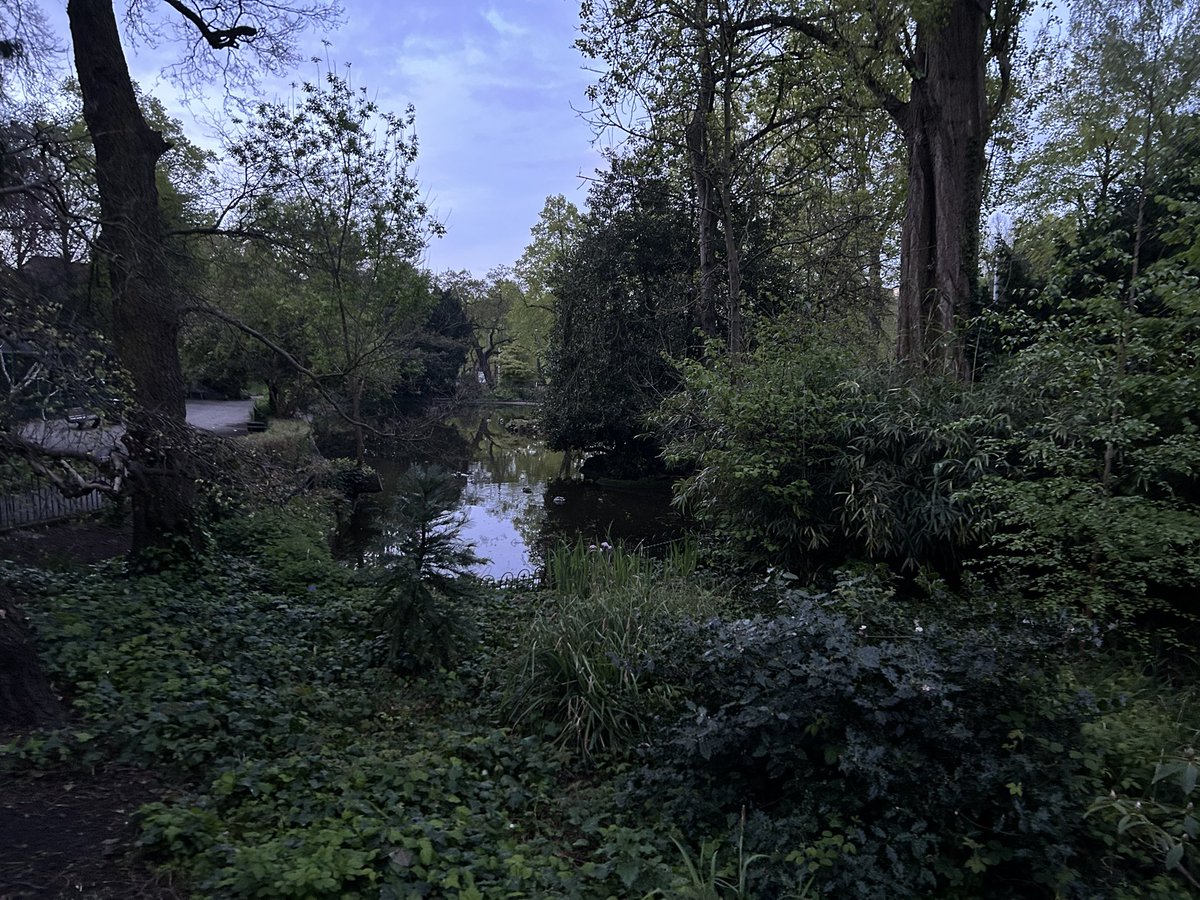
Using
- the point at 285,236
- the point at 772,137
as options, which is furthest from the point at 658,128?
the point at 285,236

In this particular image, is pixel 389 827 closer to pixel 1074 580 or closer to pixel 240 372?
pixel 1074 580

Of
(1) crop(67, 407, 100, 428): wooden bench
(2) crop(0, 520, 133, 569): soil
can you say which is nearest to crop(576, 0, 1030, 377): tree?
(1) crop(67, 407, 100, 428): wooden bench

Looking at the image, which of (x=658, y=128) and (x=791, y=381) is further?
(x=658, y=128)

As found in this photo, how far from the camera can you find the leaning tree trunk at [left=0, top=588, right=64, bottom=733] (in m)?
3.59

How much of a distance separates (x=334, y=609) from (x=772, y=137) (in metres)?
11.2

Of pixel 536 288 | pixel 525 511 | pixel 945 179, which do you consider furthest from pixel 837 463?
pixel 536 288

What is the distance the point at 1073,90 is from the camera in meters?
11.3

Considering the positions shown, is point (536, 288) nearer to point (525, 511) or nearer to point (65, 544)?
point (525, 511)

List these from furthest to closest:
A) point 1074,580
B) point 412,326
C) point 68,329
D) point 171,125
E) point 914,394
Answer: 1. point 171,125
2. point 412,326
3. point 914,394
4. point 68,329
5. point 1074,580

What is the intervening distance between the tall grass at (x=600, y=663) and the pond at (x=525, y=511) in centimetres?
134

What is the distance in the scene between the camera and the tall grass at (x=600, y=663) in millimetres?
4402

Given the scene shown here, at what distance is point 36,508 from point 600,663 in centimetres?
890

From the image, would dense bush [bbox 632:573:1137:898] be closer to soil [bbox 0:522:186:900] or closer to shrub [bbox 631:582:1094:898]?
shrub [bbox 631:582:1094:898]

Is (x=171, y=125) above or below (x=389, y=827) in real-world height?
above
